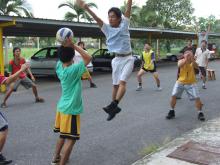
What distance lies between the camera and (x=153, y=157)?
218 inches

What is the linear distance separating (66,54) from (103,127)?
3.37 meters

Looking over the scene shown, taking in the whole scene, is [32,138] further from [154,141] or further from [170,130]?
[170,130]

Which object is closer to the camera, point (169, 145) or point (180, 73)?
point (169, 145)

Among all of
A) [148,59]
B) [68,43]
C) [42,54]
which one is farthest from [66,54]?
[42,54]

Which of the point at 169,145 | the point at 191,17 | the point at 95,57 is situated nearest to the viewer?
the point at 169,145

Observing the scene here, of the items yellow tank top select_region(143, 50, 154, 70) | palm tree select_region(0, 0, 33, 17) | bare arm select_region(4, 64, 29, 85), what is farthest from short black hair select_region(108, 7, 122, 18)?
palm tree select_region(0, 0, 33, 17)

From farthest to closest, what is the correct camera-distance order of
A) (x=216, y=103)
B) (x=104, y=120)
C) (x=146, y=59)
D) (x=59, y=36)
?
(x=146, y=59)
(x=216, y=103)
(x=104, y=120)
(x=59, y=36)

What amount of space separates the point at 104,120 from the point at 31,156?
288 cm

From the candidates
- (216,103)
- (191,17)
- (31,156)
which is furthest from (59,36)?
(191,17)

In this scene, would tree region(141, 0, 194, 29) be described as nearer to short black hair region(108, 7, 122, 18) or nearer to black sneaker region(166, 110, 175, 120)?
black sneaker region(166, 110, 175, 120)

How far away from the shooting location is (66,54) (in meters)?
4.76

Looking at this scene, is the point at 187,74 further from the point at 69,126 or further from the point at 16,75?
the point at 16,75

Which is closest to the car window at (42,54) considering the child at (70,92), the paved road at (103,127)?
the paved road at (103,127)

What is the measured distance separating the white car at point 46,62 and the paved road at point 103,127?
5.96 m
